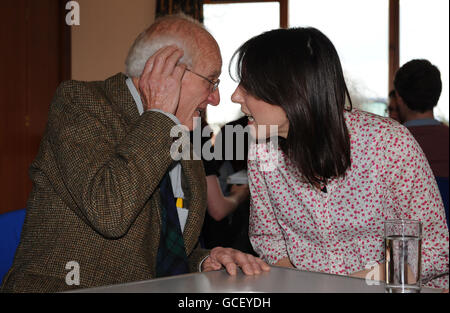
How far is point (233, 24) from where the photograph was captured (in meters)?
5.51

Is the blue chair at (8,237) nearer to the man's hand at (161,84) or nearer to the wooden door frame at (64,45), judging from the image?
the man's hand at (161,84)

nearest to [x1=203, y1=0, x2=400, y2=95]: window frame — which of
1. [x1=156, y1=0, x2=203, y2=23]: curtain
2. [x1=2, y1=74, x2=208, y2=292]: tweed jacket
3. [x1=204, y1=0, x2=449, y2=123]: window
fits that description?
[x1=204, y1=0, x2=449, y2=123]: window

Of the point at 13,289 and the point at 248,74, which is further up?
the point at 248,74

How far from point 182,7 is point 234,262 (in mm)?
4489

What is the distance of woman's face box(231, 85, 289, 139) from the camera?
Result: 151 cm

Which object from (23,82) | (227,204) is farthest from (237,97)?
(23,82)

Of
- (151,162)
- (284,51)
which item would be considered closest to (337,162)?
(284,51)

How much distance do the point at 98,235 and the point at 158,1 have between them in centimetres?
445

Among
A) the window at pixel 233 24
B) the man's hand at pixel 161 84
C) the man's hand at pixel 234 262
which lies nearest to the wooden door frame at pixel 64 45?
the window at pixel 233 24

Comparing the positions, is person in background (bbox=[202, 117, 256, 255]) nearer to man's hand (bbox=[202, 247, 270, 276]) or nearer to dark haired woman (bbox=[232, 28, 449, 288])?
dark haired woman (bbox=[232, 28, 449, 288])

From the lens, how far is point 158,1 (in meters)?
5.36

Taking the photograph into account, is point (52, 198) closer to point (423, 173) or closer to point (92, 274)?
point (92, 274)

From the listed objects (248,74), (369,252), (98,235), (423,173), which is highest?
(248,74)

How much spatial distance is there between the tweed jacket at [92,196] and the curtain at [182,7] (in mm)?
4106
